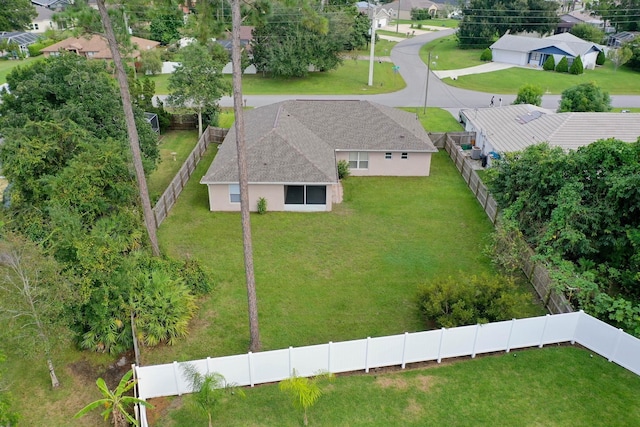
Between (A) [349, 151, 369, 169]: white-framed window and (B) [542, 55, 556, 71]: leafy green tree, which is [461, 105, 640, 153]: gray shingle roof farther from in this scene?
(B) [542, 55, 556, 71]: leafy green tree

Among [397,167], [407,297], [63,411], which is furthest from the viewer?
[397,167]

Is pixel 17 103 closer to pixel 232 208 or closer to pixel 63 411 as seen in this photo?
pixel 232 208

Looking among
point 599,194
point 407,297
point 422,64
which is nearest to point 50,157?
point 407,297

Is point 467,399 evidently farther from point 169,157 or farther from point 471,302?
point 169,157

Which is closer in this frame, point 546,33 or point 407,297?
point 407,297

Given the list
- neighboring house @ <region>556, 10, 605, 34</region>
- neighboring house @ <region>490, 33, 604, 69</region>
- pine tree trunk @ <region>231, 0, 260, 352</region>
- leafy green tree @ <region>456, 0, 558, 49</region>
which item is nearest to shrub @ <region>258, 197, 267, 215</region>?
pine tree trunk @ <region>231, 0, 260, 352</region>

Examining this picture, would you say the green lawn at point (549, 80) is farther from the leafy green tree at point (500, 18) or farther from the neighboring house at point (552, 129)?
the neighboring house at point (552, 129)

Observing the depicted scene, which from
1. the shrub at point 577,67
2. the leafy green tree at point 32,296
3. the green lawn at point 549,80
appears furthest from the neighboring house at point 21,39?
the shrub at point 577,67
